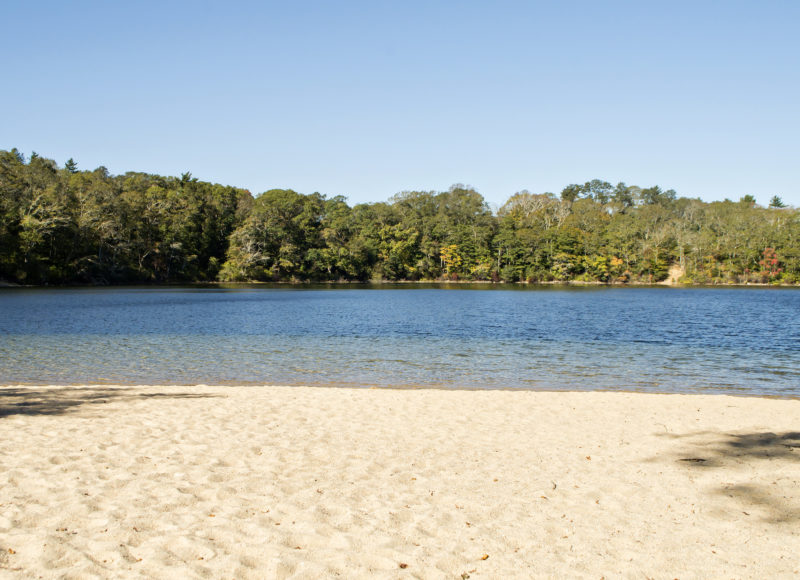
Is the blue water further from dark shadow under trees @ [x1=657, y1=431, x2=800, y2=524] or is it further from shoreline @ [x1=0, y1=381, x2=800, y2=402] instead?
dark shadow under trees @ [x1=657, y1=431, x2=800, y2=524]

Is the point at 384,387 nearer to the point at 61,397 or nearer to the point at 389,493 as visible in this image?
the point at 61,397

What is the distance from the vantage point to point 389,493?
20.0 feet

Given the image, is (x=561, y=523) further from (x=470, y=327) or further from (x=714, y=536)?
(x=470, y=327)

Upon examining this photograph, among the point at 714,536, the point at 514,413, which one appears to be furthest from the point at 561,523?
the point at 514,413

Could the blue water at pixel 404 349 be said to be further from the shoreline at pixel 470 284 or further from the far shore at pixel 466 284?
the far shore at pixel 466 284

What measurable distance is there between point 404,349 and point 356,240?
86.5 m

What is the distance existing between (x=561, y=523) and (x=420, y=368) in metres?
12.6

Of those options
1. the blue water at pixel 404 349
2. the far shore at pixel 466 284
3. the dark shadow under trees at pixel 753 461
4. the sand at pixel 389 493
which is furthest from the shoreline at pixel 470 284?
the dark shadow under trees at pixel 753 461

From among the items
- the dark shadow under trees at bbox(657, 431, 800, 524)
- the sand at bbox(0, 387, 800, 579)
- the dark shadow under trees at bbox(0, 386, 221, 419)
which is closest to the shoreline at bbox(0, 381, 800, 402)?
the dark shadow under trees at bbox(0, 386, 221, 419)

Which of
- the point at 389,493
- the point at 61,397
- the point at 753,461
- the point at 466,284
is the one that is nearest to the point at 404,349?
the point at 61,397

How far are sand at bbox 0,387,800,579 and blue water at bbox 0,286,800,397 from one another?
5620 mm

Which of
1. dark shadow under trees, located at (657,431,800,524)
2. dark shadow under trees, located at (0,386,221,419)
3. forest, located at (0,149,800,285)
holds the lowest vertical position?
dark shadow under trees, located at (0,386,221,419)

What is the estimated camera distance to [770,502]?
599 cm

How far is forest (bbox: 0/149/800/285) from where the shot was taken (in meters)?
83.8
